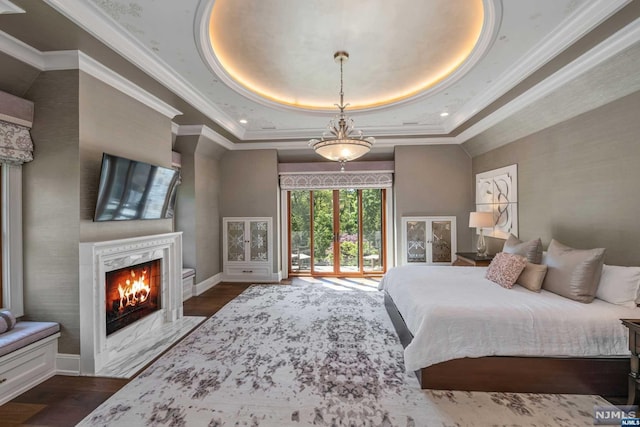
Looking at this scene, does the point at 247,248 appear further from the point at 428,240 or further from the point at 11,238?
the point at 428,240

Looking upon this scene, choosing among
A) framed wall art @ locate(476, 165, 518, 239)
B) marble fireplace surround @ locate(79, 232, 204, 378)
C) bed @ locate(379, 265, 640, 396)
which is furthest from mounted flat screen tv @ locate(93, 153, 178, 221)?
framed wall art @ locate(476, 165, 518, 239)

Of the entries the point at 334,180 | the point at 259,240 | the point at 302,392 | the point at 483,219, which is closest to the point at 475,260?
the point at 483,219

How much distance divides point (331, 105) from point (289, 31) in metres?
1.69

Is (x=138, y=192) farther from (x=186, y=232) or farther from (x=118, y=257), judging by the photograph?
(x=186, y=232)

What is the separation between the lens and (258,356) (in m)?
2.74

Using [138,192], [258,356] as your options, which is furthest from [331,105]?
[258,356]

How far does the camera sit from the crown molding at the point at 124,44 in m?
1.89

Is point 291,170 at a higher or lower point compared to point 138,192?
higher

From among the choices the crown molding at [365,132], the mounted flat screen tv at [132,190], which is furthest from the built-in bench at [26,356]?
the crown molding at [365,132]

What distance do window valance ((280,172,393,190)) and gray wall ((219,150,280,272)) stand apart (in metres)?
0.34

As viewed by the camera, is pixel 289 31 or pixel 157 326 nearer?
pixel 289 31

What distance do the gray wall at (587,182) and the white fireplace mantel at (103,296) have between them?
493cm

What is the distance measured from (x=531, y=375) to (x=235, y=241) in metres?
Answer: 5.15

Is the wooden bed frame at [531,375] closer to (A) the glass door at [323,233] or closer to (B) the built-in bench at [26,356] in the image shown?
(B) the built-in bench at [26,356]
